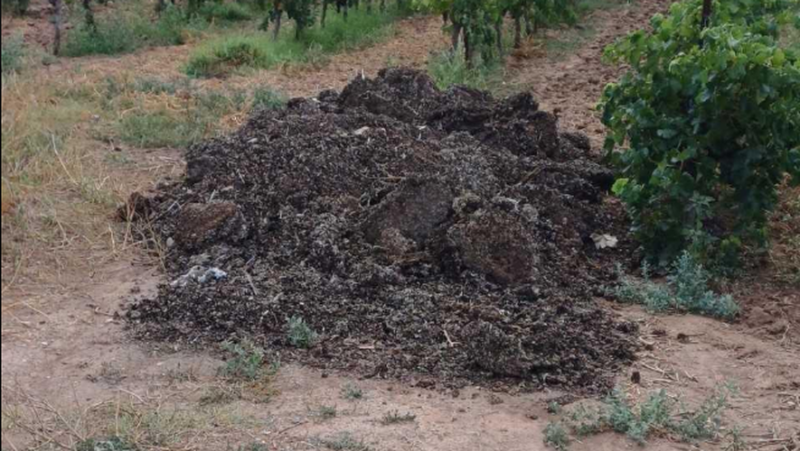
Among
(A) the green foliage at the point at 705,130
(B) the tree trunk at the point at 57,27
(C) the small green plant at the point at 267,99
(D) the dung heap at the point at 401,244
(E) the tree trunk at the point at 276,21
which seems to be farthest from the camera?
(E) the tree trunk at the point at 276,21

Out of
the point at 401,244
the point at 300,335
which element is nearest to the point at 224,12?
the point at 401,244

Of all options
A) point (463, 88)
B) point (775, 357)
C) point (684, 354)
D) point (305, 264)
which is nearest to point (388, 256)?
point (305, 264)

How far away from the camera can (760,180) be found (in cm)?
560

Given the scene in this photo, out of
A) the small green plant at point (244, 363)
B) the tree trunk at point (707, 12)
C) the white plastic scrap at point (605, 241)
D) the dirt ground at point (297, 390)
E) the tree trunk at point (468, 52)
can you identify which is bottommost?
the dirt ground at point (297, 390)

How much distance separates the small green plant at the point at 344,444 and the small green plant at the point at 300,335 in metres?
0.81

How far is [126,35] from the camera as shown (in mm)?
11023

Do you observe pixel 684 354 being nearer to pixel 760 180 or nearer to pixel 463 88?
pixel 760 180

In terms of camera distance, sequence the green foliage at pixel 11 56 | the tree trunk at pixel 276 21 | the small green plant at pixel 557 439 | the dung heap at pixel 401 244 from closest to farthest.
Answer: the green foliage at pixel 11 56 < the small green plant at pixel 557 439 < the dung heap at pixel 401 244 < the tree trunk at pixel 276 21

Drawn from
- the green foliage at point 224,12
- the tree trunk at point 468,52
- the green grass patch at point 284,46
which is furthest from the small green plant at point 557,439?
the green foliage at point 224,12

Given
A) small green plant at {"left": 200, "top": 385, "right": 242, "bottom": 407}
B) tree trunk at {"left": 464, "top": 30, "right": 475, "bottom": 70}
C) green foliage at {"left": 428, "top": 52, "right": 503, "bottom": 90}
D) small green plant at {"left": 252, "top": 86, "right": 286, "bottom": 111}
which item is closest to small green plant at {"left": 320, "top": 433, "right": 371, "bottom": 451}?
small green plant at {"left": 200, "top": 385, "right": 242, "bottom": 407}

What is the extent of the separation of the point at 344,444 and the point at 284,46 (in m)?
7.21

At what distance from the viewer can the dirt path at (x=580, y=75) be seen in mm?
8258

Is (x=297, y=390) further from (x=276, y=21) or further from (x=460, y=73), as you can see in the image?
(x=276, y=21)

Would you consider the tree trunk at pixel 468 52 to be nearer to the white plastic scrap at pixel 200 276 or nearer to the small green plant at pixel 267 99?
the small green plant at pixel 267 99
